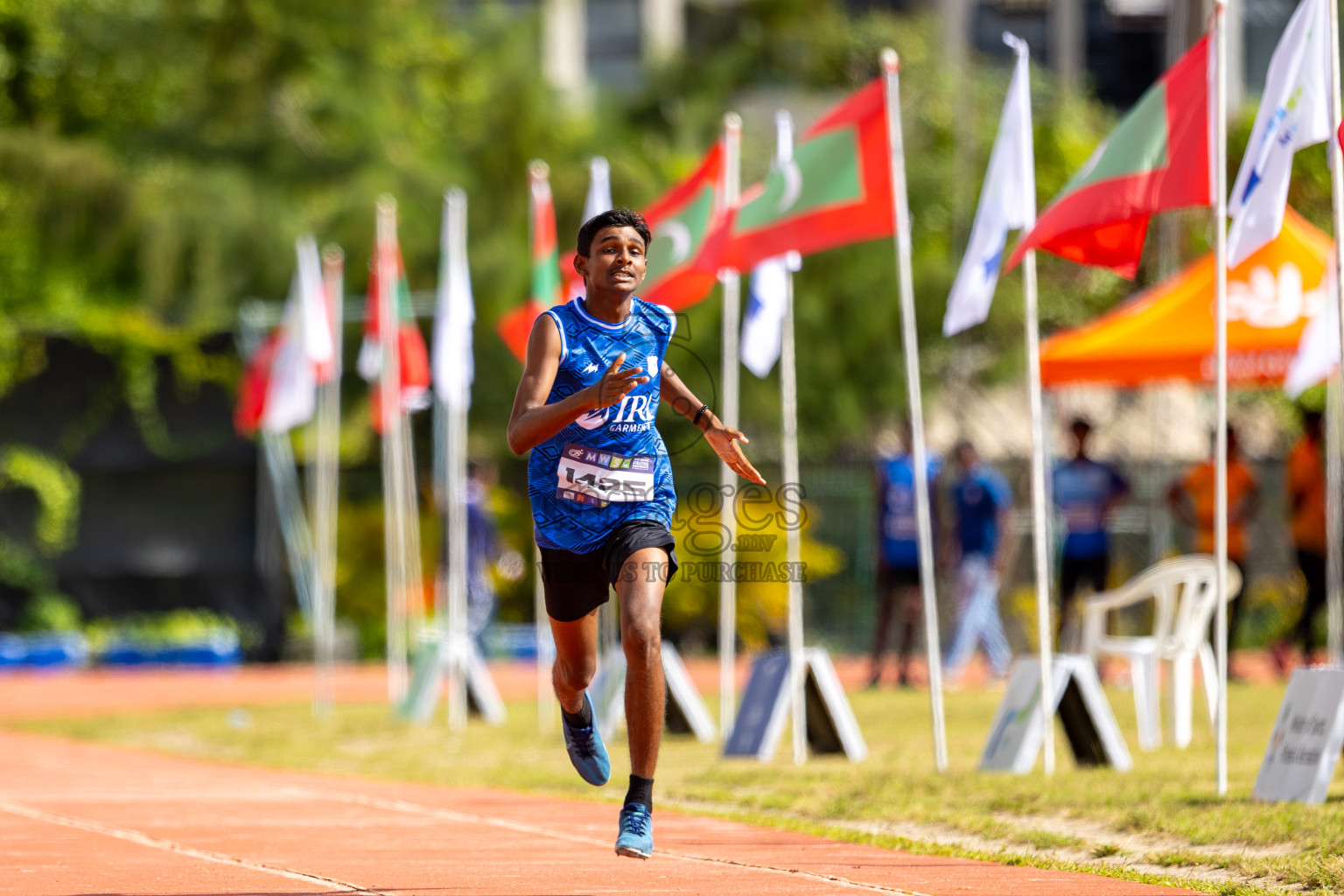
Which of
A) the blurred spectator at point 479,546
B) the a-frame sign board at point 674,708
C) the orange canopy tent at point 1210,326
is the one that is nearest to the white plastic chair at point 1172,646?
the a-frame sign board at point 674,708

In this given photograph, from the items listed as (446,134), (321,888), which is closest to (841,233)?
(321,888)

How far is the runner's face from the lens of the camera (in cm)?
580

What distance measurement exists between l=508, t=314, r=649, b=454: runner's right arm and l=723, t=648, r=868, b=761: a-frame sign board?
4.51 m

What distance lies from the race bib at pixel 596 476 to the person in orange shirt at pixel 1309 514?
10.5 metres

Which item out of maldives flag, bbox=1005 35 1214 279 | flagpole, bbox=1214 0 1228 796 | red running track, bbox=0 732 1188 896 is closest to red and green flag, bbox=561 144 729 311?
maldives flag, bbox=1005 35 1214 279

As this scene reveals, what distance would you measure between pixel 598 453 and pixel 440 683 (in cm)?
839

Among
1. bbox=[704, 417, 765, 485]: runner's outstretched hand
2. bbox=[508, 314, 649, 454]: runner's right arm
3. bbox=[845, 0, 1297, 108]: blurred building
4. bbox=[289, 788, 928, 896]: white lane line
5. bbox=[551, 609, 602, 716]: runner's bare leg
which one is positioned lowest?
bbox=[289, 788, 928, 896]: white lane line

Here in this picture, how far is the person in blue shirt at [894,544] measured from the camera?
52.2ft

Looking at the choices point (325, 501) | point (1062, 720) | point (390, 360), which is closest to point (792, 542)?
point (1062, 720)

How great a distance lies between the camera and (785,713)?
9.95m

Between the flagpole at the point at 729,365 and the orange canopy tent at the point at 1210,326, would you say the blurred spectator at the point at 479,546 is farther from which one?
the flagpole at the point at 729,365

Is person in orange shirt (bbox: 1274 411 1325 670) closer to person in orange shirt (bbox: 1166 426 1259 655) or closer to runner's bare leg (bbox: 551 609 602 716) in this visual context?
person in orange shirt (bbox: 1166 426 1259 655)

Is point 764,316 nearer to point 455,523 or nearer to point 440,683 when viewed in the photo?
point 455,523

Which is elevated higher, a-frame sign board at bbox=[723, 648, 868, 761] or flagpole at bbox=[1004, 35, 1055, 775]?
flagpole at bbox=[1004, 35, 1055, 775]
